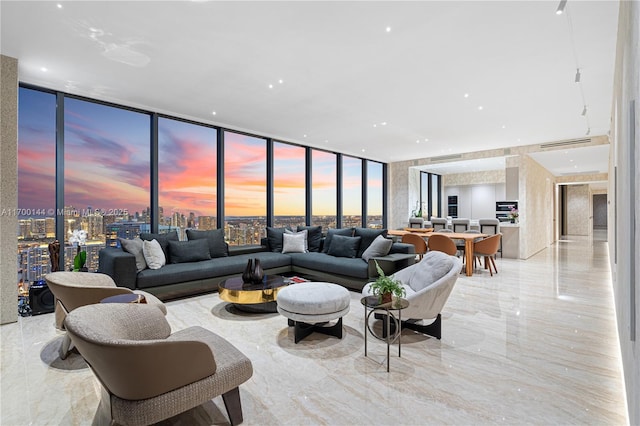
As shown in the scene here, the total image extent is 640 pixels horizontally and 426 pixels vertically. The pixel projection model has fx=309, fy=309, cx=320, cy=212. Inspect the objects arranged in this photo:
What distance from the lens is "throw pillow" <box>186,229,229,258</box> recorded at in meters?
5.31

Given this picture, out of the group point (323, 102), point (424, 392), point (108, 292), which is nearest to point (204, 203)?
point (323, 102)

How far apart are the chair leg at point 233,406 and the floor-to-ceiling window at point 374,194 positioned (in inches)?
336

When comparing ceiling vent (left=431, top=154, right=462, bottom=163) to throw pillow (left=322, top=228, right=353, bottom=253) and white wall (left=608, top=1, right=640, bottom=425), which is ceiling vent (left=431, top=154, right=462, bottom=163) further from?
white wall (left=608, top=1, right=640, bottom=425)

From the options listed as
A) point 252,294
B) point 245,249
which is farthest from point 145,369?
point 245,249

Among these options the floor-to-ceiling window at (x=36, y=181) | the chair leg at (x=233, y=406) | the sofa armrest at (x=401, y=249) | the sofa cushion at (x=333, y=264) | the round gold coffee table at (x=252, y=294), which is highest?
the floor-to-ceiling window at (x=36, y=181)

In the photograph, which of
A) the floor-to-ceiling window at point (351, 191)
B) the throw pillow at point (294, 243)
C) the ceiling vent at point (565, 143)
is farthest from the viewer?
the floor-to-ceiling window at point (351, 191)

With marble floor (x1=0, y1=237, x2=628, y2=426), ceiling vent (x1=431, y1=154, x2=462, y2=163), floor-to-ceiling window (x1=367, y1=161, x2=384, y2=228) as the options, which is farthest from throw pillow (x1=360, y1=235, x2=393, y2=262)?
ceiling vent (x1=431, y1=154, x2=462, y2=163)

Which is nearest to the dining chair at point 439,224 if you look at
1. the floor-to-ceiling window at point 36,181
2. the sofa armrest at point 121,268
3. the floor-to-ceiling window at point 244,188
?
the floor-to-ceiling window at point 244,188

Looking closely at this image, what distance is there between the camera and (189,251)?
488cm

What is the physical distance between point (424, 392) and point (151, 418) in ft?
5.62

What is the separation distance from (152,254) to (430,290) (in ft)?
12.2

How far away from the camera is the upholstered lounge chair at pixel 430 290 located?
9.36 ft

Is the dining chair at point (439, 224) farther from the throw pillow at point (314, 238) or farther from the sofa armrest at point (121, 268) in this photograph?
the sofa armrest at point (121, 268)

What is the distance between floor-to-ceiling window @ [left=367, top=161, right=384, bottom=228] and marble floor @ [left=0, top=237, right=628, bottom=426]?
20.9 feet
